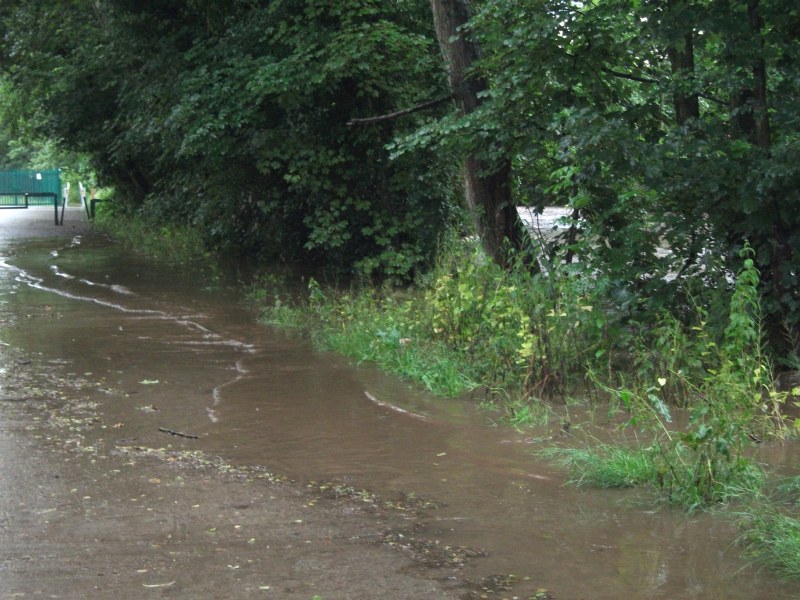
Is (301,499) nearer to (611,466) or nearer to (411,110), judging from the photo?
(611,466)

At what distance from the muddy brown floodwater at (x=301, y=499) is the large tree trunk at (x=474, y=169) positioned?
11.2 feet

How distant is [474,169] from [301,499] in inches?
289

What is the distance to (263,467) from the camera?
660 cm

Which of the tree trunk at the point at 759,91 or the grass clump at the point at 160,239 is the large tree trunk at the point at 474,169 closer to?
the tree trunk at the point at 759,91

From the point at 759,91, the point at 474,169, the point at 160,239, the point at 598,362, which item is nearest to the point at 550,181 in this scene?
the point at 474,169

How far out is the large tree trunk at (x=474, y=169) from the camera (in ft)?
40.9

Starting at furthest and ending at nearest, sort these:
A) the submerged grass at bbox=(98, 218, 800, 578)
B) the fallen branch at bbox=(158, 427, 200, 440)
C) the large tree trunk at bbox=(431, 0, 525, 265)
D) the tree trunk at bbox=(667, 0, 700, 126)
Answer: the large tree trunk at bbox=(431, 0, 525, 265), the tree trunk at bbox=(667, 0, 700, 126), the fallen branch at bbox=(158, 427, 200, 440), the submerged grass at bbox=(98, 218, 800, 578)

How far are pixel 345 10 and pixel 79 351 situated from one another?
6.23 metres

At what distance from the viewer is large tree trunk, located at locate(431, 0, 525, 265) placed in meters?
12.5

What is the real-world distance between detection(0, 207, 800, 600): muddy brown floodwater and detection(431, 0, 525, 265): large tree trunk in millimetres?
3413

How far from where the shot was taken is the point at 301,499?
5910mm

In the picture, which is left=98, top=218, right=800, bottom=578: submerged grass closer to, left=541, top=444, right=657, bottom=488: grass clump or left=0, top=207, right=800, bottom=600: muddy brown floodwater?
left=541, top=444, right=657, bottom=488: grass clump

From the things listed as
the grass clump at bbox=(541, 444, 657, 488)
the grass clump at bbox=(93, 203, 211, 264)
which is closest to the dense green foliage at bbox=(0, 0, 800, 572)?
the grass clump at bbox=(541, 444, 657, 488)

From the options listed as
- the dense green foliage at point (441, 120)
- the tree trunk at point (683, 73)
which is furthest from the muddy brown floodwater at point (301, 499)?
the tree trunk at point (683, 73)
